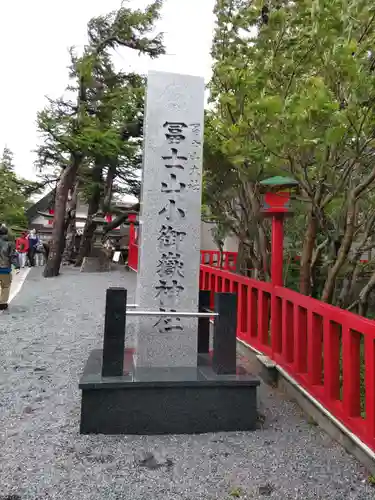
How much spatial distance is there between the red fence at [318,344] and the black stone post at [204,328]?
75cm

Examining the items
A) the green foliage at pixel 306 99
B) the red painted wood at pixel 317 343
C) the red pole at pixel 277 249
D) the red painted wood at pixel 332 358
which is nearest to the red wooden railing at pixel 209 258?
the green foliage at pixel 306 99

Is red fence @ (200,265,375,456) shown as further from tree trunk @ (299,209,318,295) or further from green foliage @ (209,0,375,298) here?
green foliage @ (209,0,375,298)

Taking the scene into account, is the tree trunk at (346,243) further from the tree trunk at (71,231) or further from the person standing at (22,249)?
the tree trunk at (71,231)

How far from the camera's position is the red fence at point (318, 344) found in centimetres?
256

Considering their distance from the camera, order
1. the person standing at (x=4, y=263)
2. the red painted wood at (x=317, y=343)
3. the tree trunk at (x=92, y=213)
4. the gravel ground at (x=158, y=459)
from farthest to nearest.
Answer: the tree trunk at (x=92, y=213), the person standing at (x=4, y=263), the red painted wood at (x=317, y=343), the gravel ground at (x=158, y=459)

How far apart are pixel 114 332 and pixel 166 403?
2.25ft

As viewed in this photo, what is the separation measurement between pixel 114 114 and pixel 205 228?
19.4 ft

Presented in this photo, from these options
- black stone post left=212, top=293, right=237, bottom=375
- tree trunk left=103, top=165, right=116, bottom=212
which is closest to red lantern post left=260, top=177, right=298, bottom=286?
black stone post left=212, top=293, right=237, bottom=375

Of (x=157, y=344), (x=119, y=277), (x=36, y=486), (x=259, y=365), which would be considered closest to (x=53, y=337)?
(x=157, y=344)

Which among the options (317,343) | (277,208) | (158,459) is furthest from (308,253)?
(158,459)

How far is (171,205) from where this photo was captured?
3.62 m

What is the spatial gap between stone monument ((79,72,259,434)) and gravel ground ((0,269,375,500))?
0.53 feet

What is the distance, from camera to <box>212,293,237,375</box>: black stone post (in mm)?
3125

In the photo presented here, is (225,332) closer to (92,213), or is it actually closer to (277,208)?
(277,208)
